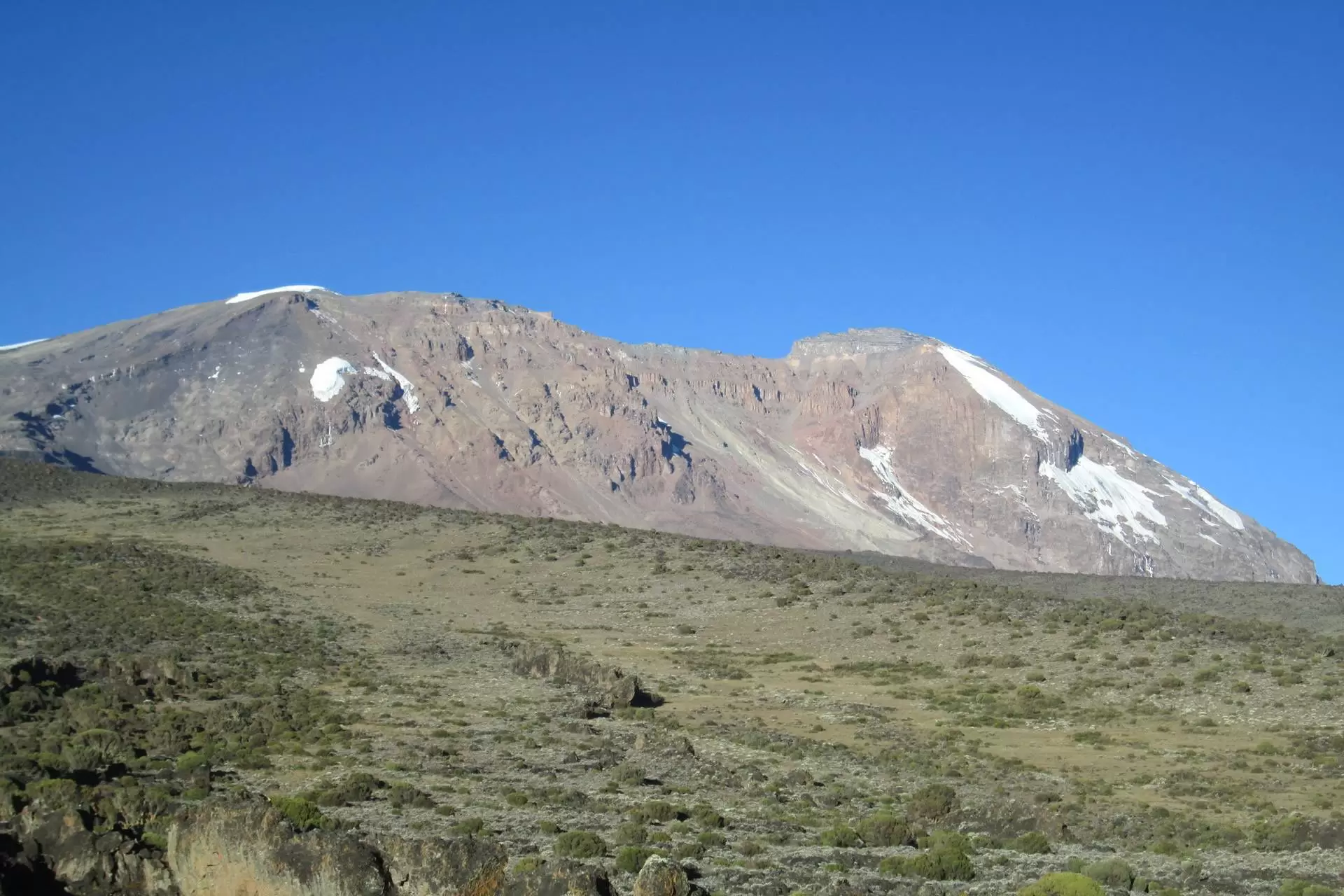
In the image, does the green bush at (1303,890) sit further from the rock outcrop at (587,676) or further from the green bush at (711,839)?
the rock outcrop at (587,676)

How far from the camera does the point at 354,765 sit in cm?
2680

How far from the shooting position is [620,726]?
3312 cm

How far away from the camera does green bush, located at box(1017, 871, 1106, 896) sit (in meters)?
15.1

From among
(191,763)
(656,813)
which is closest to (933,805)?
(656,813)

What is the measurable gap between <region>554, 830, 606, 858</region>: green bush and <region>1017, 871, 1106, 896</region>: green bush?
5.53m

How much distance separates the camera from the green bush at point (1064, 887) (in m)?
15.1

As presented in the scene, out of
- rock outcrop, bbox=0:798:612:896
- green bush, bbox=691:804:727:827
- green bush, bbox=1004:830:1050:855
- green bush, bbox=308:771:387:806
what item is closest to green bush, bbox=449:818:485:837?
green bush, bbox=308:771:387:806

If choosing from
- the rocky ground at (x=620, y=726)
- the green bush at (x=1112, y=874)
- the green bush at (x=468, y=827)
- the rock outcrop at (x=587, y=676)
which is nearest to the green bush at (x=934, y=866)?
the rocky ground at (x=620, y=726)

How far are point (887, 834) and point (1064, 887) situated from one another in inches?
207

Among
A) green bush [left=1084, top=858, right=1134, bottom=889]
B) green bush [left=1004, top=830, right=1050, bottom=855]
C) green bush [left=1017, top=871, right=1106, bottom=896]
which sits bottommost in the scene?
green bush [left=1004, top=830, right=1050, bottom=855]

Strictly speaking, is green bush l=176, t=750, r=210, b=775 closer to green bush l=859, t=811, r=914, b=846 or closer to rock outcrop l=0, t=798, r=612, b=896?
rock outcrop l=0, t=798, r=612, b=896

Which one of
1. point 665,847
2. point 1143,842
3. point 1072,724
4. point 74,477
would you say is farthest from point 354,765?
point 74,477

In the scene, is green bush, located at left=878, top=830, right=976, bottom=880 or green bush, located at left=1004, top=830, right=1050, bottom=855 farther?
green bush, located at left=1004, top=830, right=1050, bottom=855

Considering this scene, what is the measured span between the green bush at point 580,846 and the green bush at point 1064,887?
5527 mm
